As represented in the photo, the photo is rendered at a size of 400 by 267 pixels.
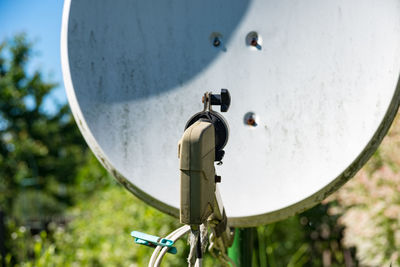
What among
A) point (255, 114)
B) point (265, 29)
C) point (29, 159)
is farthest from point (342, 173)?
point (29, 159)

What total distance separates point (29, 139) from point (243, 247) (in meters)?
11.8

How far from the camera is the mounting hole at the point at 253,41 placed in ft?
4.53

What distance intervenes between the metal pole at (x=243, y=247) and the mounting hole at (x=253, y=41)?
0.55 meters

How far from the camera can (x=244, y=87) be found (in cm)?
138

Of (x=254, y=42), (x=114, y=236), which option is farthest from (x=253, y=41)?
(x=114, y=236)

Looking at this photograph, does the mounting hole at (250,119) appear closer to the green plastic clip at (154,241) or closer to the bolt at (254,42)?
the bolt at (254,42)

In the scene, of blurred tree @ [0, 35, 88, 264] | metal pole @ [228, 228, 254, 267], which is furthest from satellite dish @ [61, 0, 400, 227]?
blurred tree @ [0, 35, 88, 264]

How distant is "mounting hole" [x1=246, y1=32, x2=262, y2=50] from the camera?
138cm

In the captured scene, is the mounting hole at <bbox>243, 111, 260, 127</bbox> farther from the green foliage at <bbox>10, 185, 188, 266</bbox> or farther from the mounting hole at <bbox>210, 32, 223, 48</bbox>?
the green foliage at <bbox>10, 185, 188, 266</bbox>

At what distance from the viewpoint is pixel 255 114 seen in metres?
1.36

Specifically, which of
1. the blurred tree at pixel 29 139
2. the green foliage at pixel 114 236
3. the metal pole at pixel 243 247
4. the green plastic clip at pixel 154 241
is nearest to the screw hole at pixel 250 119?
the metal pole at pixel 243 247

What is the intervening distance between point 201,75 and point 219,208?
48 centimetres

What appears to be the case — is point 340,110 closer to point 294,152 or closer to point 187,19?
point 294,152

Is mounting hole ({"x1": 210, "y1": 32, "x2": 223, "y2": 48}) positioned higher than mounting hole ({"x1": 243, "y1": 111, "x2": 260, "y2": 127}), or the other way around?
mounting hole ({"x1": 210, "y1": 32, "x2": 223, "y2": 48})
